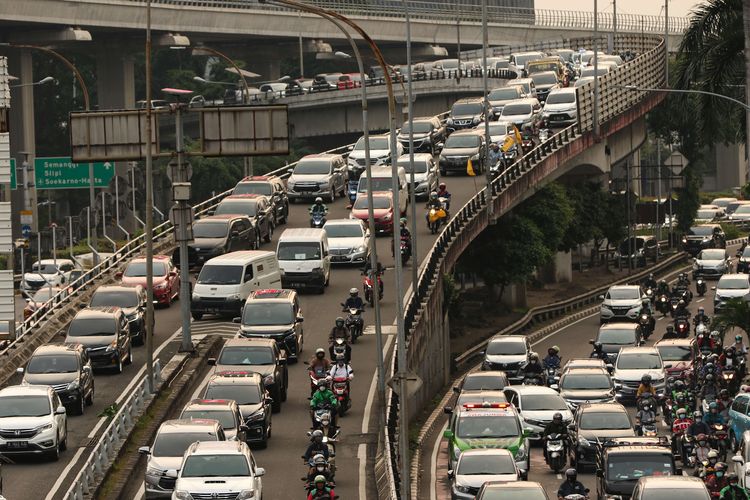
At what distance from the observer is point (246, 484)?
31266mm

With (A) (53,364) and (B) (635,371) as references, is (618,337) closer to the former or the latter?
(B) (635,371)

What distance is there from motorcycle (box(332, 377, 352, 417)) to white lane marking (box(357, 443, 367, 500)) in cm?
257

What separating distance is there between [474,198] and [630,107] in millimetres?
22604

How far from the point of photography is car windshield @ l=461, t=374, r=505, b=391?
47.4 metres

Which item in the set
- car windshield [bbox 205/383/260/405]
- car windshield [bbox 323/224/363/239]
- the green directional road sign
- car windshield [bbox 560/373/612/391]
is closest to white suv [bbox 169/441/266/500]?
car windshield [bbox 205/383/260/405]

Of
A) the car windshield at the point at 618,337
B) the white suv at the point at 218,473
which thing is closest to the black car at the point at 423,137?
the car windshield at the point at 618,337

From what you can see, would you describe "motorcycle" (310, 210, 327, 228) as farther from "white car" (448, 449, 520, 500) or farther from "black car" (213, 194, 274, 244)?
"white car" (448, 449, 520, 500)

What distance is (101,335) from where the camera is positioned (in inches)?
1786

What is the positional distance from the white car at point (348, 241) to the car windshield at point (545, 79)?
39.6 meters

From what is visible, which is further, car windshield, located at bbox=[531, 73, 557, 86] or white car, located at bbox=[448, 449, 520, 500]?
car windshield, located at bbox=[531, 73, 557, 86]

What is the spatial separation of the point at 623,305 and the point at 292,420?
3091cm

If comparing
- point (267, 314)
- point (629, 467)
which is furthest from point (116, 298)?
point (629, 467)

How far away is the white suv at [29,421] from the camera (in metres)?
36.1

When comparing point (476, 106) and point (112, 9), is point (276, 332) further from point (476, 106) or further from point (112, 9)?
point (112, 9)
